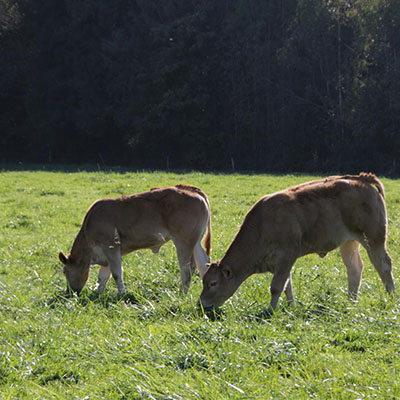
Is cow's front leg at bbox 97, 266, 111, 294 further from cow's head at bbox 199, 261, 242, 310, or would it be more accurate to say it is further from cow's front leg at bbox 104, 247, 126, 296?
cow's head at bbox 199, 261, 242, 310

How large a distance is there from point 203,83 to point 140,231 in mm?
31913

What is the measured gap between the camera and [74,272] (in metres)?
8.69

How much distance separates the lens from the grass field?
15.8ft

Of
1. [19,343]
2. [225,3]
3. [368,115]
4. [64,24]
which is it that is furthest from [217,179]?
[64,24]

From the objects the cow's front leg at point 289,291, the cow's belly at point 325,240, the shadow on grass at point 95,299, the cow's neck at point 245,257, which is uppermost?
the cow's belly at point 325,240

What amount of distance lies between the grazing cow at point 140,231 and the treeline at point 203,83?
26.7 metres

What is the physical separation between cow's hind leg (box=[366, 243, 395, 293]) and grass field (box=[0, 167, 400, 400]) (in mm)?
190

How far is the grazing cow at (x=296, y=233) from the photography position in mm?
7195

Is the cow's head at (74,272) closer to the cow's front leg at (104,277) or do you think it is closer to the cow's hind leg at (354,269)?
the cow's front leg at (104,277)

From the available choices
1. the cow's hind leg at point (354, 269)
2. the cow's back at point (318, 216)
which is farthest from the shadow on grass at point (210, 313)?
the cow's hind leg at point (354, 269)

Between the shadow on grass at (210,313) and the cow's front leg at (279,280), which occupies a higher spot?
the cow's front leg at (279,280)

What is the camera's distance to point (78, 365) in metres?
5.51

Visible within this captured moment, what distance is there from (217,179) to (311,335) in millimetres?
17655

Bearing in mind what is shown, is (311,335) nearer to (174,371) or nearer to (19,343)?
(174,371)
